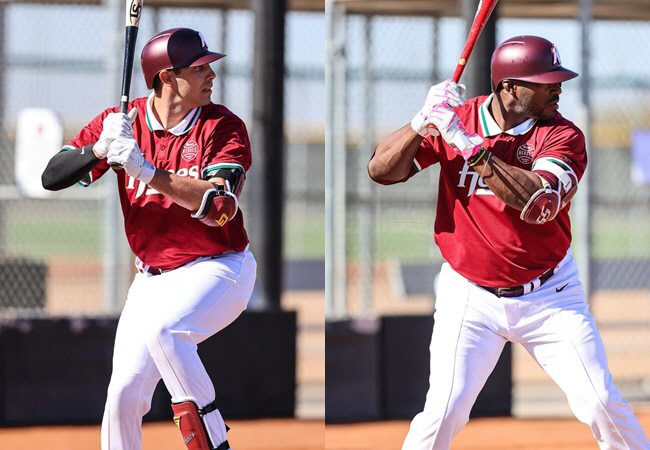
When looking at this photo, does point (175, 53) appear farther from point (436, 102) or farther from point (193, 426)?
point (193, 426)

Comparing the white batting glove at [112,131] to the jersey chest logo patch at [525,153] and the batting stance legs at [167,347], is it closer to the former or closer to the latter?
the batting stance legs at [167,347]

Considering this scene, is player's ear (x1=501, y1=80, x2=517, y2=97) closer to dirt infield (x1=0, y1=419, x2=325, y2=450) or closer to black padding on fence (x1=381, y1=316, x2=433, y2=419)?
black padding on fence (x1=381, y1=316, x2=433, y2=419)

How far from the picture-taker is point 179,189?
353 cm

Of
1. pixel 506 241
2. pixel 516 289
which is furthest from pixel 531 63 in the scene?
pixel 516 289

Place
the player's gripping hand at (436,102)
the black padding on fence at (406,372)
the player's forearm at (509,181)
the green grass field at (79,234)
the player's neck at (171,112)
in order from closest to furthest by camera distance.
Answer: the player's forearm at (509,181)
the player's gripping hand at (436,102)
the player's neck at (171,112)
the black padding on fence at (406,372)
the green grass field at (79,234)

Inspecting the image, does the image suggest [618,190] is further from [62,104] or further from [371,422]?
[62,104]

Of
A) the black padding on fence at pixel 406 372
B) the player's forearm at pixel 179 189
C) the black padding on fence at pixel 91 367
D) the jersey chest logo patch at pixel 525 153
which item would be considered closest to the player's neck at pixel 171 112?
the player's forearm at pixel 179 189

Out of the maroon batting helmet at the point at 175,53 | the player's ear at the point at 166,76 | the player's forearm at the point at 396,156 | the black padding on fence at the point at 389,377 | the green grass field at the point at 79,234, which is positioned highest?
the maroon batting helmet at the point at 175,53

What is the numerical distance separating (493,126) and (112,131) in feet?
5.34

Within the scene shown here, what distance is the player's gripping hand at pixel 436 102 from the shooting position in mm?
3516

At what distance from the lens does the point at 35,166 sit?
6867 millimetres

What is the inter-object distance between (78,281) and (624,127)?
5694 millimetres

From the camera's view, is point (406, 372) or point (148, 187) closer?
point (148, 187)

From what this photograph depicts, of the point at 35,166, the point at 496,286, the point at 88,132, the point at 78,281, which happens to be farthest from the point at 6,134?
the point at 496,286
